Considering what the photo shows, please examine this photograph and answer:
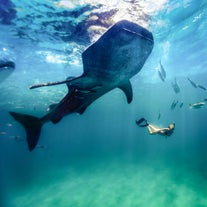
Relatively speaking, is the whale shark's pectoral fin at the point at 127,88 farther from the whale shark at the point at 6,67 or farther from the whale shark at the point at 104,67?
the whale shark at the point at 6,67

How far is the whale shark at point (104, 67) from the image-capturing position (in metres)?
3.90

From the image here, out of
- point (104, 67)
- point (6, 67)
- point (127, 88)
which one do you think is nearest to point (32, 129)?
point (104, 67)

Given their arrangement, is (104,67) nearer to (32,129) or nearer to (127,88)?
(127,88)

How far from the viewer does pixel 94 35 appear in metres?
13.9

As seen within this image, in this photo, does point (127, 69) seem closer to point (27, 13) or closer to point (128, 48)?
point (128, 48)

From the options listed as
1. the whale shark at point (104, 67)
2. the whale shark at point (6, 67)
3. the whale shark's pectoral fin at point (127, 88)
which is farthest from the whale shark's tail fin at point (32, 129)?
the whale shark's pectoral fin at point (127, 88)

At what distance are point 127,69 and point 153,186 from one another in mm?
18459

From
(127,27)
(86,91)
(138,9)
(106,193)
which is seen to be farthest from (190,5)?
(106,193)

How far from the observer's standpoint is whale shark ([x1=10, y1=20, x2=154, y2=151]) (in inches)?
154

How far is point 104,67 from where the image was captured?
502 cm

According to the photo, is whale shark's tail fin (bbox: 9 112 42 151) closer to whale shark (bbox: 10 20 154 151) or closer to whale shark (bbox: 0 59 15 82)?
whale shark (bbox: 10 20 154 151)

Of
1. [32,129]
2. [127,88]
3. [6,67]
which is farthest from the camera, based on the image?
[6,67]

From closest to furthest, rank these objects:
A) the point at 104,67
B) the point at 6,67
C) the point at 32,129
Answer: the point at 104,67 < the point at 32,129 < the point at 6,67

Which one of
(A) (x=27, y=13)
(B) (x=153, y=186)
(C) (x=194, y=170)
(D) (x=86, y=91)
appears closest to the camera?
(D) (x=86, y=91)
